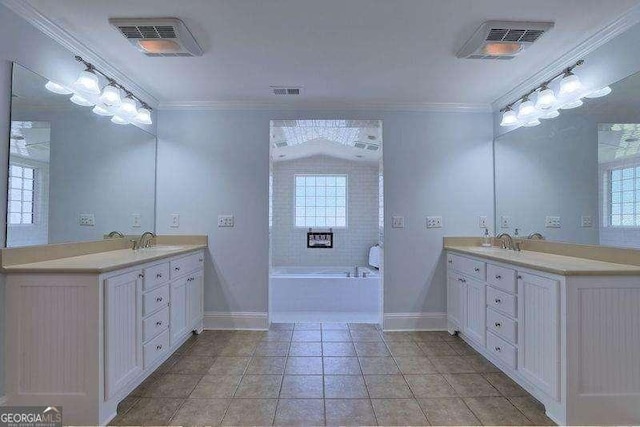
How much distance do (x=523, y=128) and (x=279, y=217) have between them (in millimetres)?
4613

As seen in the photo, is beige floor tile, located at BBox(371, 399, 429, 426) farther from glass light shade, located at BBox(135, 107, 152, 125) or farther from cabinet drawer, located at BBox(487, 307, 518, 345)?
glass light shade, located at BBox(135, 107, 152, 125)

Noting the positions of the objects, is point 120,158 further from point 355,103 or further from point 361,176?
point 361,176

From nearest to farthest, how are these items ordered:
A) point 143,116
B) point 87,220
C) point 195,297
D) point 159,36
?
point 159,36, point 87,220, point 143,116, point 195,297

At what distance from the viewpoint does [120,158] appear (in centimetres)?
284

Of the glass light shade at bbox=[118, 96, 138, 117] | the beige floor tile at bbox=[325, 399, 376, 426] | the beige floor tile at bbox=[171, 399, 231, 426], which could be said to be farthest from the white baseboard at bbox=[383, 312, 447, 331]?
the glass light shade at bbox=[118, 96, 138, 117]

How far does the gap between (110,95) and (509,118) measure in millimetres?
3348

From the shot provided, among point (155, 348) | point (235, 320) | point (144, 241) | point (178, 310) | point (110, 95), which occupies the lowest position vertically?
point (235, 320)

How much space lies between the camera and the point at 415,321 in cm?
333

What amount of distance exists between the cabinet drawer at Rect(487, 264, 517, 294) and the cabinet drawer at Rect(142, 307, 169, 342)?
2408mm

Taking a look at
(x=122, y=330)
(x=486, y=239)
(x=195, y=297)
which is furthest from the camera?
(x=486, y=239)

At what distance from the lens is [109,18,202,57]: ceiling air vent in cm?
199

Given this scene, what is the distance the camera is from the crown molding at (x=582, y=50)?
Answer: 1.95 metres

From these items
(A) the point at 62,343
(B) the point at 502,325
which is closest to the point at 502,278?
(B) the point at 502,325

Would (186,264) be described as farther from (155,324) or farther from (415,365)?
(415,365)
